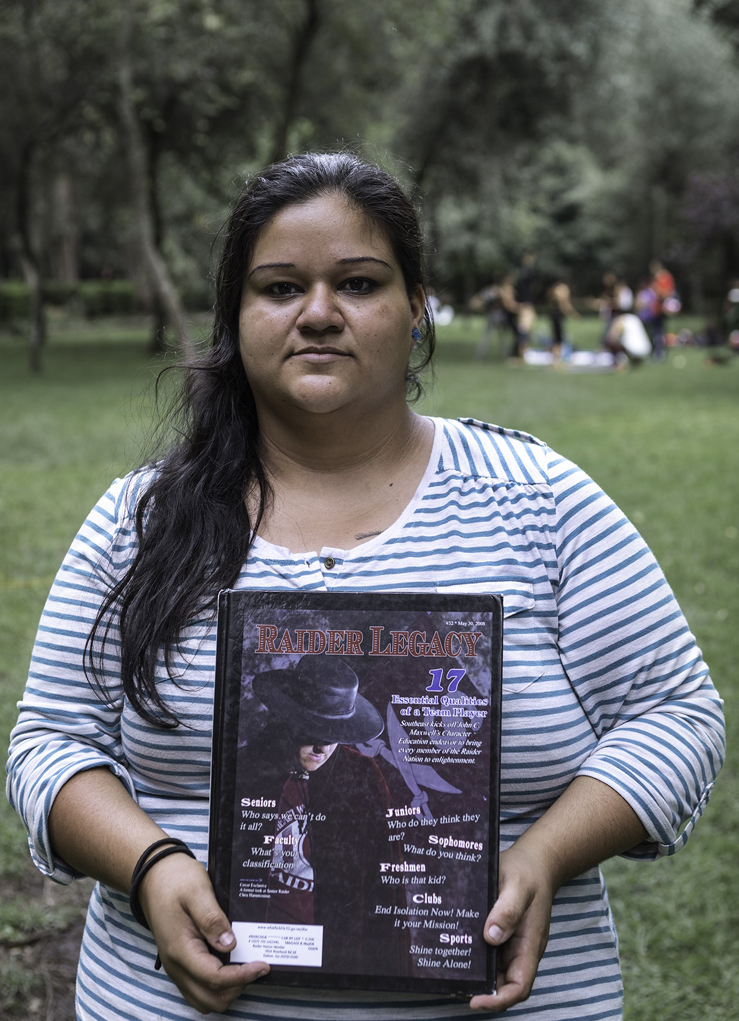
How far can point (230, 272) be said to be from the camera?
76.3 inches

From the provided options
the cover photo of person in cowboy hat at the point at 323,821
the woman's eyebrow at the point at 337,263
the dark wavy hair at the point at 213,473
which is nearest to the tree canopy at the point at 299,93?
the dark wavy hair at the point at 213,473

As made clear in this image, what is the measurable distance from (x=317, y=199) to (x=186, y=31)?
666 inches

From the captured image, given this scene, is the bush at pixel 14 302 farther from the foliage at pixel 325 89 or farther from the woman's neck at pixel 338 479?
the woman's neck at pixel 338 479

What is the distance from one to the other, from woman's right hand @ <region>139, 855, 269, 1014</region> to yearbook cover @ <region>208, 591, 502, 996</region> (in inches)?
1.0

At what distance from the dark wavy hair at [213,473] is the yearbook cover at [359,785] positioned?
0.19m

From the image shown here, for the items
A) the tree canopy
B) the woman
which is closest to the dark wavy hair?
the woman

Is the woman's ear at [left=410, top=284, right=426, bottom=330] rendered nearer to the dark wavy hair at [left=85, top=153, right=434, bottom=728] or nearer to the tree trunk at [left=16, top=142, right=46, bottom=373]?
the dark wavy hair at [left=85, top=153, right=434, bottom=728]

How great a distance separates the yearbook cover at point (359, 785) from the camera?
1.46 meters

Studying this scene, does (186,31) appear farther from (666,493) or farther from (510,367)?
(666,493)

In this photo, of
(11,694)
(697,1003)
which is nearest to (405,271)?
(697,1003)

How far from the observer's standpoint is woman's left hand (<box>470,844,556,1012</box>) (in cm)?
144

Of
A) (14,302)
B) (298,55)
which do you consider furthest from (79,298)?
(298,55)

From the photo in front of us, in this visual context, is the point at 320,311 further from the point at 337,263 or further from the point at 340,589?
the point at 340,589

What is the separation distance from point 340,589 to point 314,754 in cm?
30
